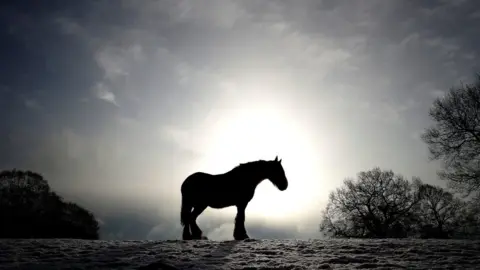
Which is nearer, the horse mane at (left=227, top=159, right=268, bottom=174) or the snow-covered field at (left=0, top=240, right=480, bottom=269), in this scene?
the snow-covered field at (left=0, top=240, right=480, bottom=269)

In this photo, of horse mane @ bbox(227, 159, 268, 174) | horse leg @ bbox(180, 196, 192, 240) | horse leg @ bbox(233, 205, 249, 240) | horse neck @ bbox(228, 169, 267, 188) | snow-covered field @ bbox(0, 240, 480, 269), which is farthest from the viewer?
horse mane @ bbox(227, 159, 268, 174)

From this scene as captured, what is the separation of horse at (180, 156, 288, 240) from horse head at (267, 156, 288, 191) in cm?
35

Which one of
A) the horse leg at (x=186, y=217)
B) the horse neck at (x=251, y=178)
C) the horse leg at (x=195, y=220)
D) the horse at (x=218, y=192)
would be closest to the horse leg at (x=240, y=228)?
the horse at (x=218, y=192)

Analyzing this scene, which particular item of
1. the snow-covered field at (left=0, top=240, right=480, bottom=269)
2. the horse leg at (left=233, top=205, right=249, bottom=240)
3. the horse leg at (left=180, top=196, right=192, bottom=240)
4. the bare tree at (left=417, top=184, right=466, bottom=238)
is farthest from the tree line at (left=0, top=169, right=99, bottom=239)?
the bare tree at (left=417, top=184, right=466, bottom=238)

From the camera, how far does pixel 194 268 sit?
21.8 feet

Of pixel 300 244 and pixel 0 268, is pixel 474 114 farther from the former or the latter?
pixel 0 268

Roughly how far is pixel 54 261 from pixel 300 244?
19.8 ft

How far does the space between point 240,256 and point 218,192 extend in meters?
4.79

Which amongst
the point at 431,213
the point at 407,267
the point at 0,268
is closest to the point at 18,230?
the point at 0,268

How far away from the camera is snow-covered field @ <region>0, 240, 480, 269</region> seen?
671 cm

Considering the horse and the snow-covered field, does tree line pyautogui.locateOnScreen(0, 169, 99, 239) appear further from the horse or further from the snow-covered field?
the snow-covered field

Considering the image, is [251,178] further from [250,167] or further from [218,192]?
[218,192]

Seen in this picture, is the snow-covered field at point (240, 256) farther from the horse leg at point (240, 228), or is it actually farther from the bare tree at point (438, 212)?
the bare tree at point (438, 212)

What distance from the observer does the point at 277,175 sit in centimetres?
1336
